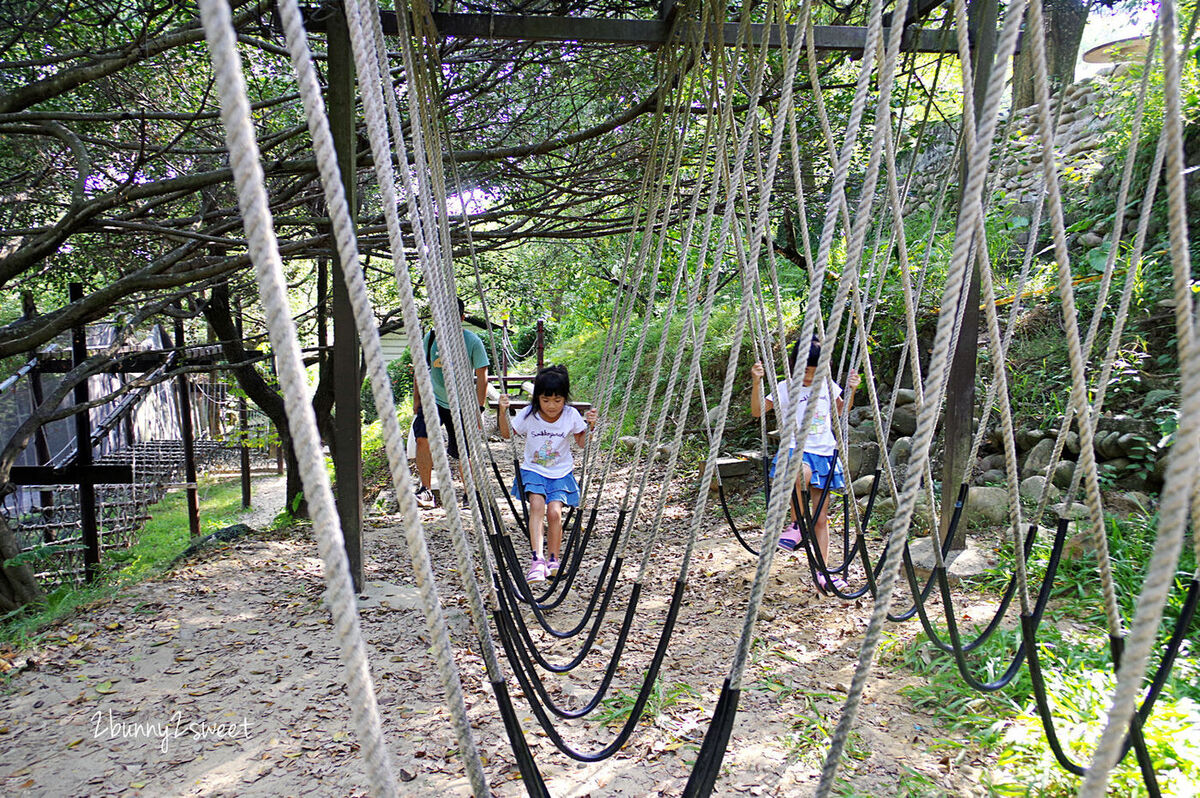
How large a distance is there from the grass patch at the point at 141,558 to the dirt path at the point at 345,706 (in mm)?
219

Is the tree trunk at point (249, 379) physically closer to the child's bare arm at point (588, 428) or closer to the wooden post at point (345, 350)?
the wooden post at point (345, 350)

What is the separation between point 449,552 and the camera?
362cm

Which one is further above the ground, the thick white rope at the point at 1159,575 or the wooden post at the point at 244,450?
the wooden post at the point at 244,450

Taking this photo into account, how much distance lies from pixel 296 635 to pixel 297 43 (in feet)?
7.45

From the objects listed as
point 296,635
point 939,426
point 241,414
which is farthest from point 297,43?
point 241,414

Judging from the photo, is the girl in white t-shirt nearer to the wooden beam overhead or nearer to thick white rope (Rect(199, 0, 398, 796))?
the wooden beam overhead

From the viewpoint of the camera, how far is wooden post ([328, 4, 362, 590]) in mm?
2451

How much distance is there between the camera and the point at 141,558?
205 inches

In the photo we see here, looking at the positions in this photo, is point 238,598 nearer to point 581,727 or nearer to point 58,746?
point 58,746

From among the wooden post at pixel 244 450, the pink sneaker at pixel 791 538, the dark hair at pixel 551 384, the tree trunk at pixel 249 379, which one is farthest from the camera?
the wooden post at pixel 244 450

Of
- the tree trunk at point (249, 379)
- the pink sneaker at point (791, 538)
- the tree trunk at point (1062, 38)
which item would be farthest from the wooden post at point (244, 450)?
the tree trunk at point (1062, 38)

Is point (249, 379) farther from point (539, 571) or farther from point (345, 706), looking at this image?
point (345, 706)

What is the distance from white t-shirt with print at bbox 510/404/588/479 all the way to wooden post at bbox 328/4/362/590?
64 centimetres

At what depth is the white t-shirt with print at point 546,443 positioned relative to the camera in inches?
111
